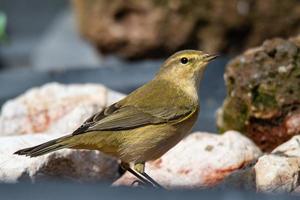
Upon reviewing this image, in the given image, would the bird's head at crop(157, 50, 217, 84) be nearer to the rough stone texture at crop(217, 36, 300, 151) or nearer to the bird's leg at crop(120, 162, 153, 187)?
the rough stone texture at crop(217, 36, 300, 151)

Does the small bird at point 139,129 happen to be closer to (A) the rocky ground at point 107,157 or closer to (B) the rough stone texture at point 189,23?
(A) the rocky ground at point 107,157

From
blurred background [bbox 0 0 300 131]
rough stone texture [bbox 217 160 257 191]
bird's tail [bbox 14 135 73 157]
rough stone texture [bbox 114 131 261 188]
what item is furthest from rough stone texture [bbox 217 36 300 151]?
blurred background [bbox 0 0 300 131]

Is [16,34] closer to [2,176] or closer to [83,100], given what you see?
[83,100]

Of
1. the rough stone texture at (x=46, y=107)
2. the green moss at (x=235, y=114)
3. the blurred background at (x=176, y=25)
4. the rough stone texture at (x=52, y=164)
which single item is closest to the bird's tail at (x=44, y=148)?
the rough stone texture at (x=52, y=164)

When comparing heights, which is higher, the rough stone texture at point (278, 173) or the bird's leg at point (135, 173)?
the bird's leg at point (135, 173)

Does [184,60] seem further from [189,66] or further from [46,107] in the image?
[46,107]
